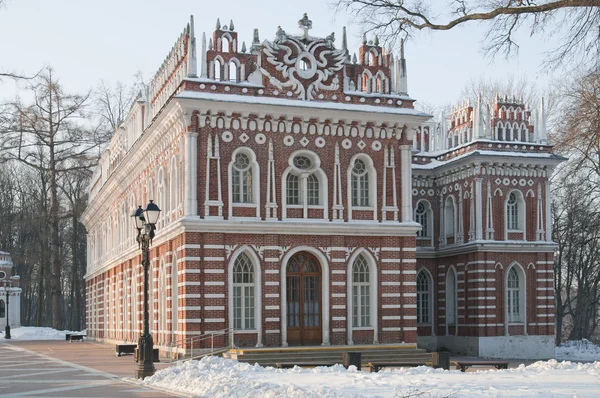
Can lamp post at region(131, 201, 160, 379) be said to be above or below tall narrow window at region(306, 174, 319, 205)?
below

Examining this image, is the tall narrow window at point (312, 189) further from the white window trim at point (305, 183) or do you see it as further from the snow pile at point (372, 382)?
the snow pile at point (372, 382)

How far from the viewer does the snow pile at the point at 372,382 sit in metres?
16.8

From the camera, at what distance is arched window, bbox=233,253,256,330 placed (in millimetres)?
→ 31188

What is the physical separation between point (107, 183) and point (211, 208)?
20384mm

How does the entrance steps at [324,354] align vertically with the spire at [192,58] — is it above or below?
below

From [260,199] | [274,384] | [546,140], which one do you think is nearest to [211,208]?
[260,199]

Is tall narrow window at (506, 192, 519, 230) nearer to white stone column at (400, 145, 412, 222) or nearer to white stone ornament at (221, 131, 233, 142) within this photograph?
white stone column at (400, 145, 412, 222)

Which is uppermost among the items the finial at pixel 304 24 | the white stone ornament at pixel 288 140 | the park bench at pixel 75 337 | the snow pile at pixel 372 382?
the finial at pixel 304 24

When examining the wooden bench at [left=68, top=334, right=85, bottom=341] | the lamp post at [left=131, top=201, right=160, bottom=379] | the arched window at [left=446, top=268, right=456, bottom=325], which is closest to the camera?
the lamp post at [left=131, top=201, right=160, bottom=379]

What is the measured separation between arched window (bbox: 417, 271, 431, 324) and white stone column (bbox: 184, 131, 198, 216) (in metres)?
16.5

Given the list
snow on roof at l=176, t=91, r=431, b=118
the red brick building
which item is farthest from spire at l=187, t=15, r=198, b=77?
snow on roof at l=176, t=91, r=431, b=118

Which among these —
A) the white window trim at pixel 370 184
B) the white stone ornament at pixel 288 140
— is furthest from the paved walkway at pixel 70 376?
the white window trim at pixel 370 184

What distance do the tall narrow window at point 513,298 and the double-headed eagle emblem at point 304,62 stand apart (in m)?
13.8

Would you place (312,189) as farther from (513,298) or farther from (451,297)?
(451,297)
